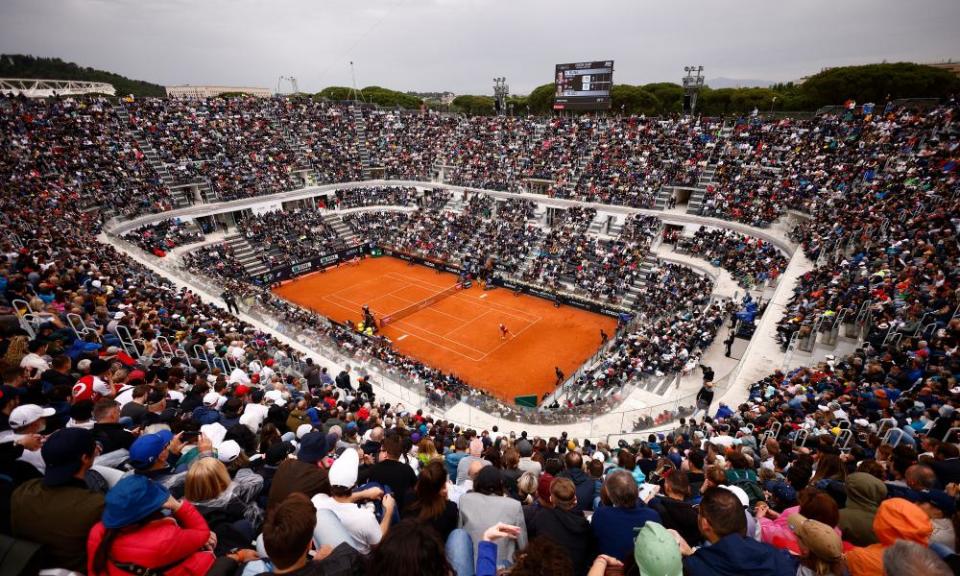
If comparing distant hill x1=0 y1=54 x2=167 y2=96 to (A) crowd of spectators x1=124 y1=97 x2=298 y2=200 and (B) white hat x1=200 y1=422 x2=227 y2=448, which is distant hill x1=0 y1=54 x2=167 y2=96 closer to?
(A) crowd of spectators x1=124 y1=97 x2=298 y2=200

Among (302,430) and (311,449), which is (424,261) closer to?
(302,430)

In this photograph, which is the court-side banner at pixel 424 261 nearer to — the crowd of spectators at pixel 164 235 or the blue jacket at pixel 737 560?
the crowd of spectators at pixel 164 235

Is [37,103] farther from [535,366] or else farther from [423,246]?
[535,366]

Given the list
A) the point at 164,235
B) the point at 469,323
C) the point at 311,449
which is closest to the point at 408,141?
the point at 164,235

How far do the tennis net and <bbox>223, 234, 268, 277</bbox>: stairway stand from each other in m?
13.2

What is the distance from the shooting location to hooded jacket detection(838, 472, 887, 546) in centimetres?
422

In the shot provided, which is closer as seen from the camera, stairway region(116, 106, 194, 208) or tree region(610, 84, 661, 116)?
stairway region(116, 106, 194, 208)

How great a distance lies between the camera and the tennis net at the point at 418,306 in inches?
1233

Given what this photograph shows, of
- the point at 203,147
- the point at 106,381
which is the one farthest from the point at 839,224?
the point at 203,147

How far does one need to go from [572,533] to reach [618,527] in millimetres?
382

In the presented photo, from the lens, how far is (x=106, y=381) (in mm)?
7500

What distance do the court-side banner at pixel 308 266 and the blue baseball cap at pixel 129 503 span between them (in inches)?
1413

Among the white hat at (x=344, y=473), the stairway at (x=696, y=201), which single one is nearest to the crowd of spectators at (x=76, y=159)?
the white hat at (x=344, y=473)

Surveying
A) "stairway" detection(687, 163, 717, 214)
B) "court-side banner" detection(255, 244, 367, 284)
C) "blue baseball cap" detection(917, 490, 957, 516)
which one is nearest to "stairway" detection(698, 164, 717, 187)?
"stairway" detection(687, 163, 717, 214)
